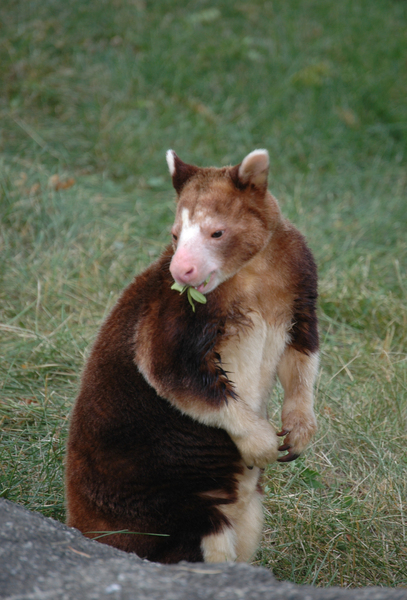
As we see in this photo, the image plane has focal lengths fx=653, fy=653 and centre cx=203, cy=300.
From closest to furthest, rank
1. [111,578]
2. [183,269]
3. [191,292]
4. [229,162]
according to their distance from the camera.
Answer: [111,578] → [183,269] → [191,292] → [229,162]

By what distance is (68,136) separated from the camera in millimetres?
8188

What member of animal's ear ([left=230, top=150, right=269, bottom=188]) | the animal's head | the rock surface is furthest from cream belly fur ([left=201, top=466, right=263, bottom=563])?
animal's ear ([left=230, top=150, right=269, bottom=188])

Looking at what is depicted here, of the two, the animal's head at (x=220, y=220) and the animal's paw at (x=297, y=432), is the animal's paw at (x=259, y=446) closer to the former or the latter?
the animal's paw at (x=297, y=432)

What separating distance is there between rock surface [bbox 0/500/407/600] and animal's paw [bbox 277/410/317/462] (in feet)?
3.27

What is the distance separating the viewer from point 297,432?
347 cm

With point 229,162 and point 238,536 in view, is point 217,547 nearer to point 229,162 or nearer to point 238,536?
point 238,536

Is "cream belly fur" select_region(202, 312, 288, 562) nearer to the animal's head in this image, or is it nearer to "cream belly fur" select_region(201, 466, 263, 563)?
"cream belly fur" select_region(201, 466, 263, 563)

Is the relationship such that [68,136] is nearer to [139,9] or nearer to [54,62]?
[54,62]

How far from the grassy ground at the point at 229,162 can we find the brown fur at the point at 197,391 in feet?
1.87

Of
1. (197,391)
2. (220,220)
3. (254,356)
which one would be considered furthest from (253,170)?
(197,391)

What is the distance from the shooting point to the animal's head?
2.96 metres

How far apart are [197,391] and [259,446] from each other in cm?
44

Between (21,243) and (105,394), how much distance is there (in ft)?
11.8

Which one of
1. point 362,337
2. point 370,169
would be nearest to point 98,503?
point 362,337
